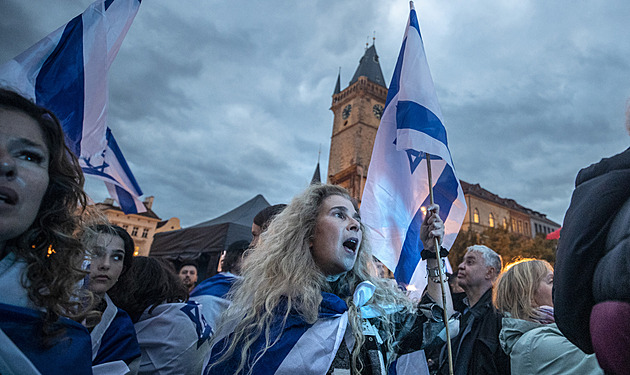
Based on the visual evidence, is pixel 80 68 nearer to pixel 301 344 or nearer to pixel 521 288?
pixel 301 344

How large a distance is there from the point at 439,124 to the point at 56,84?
318 cm

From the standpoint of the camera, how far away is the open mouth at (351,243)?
2.06m

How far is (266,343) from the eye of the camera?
5.32ft

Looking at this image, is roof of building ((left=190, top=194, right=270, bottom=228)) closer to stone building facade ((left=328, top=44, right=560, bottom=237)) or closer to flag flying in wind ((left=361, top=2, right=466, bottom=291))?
flag flying in wind ((left=361, top=2, right=466, bottom=291))

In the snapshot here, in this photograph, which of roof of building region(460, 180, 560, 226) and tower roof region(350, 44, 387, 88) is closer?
roof of building region(460, 180, 560, 226)

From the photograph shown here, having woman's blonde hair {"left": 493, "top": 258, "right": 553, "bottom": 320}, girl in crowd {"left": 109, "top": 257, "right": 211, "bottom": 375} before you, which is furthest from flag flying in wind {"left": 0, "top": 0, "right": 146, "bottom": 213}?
woman's blonde hair {"left": 493, "top": 258, "right": 553, "bottom": 320}

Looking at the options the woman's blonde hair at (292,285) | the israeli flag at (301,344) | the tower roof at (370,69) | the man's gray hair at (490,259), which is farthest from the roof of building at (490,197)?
the israeli flag at (301,344)

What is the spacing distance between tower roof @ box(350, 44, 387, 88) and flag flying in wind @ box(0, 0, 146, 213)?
45583mm

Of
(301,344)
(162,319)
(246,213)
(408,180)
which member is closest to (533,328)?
(408,180)

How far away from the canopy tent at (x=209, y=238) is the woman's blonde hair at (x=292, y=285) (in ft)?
18.1

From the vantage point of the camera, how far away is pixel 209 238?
8.33m

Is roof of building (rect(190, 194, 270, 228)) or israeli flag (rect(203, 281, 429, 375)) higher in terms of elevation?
roof of building (rect(190, 194, 270, 228))

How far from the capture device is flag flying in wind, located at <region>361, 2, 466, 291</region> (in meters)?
2.68

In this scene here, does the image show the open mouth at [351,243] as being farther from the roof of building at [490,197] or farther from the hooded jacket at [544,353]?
the roof of building at [490,197]
